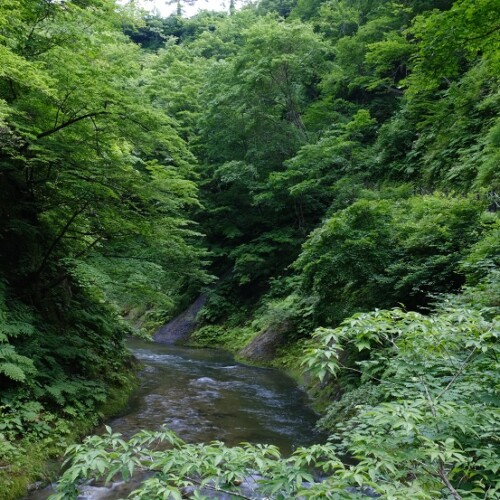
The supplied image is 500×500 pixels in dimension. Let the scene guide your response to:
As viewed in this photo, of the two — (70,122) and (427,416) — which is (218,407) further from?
(427,416)

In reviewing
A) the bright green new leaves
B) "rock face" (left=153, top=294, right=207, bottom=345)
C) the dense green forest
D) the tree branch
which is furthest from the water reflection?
"rock face" (left=153, top=294, right=207, bottom=345)

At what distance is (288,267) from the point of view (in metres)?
10.9

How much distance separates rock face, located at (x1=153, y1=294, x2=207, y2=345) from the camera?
22.0 metres

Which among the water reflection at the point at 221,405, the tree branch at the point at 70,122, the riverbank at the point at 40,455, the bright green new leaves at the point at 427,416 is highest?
the tree branch at the point at 70,122

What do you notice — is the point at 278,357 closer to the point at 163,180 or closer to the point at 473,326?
the point at 163,180

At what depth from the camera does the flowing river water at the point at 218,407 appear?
740 centimetres

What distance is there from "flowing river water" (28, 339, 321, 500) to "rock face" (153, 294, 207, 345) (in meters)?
7.54

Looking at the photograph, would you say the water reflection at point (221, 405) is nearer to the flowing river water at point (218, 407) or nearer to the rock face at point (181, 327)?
the flowing river water at point (218, 407)

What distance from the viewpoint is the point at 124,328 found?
1185 cm

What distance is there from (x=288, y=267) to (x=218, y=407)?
3.70m

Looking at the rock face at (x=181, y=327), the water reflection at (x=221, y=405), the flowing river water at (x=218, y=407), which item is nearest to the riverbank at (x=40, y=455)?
the flowing river water at (x=218, y=407)

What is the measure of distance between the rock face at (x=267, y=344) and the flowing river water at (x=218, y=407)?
2.85ft

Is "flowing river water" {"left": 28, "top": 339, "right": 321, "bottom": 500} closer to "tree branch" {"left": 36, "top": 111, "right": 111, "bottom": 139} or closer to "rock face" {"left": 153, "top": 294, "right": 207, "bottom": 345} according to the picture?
"tree branch" {"left": 36, "top": 111, "right": 111, "bottom": 139}

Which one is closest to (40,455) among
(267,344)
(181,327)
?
(267,344)
